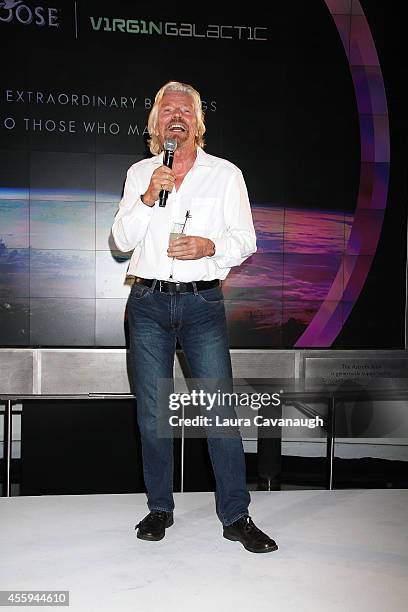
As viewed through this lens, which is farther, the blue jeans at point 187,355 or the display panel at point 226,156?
the display panel at point 226,156

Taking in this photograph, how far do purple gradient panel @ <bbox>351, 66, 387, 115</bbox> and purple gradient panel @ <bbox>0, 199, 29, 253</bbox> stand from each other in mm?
2157

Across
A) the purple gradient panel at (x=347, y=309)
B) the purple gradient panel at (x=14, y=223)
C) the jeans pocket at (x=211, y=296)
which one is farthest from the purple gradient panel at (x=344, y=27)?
the jeans pocket at (x=211, y=296)

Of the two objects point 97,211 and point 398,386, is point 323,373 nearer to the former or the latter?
point 398,386

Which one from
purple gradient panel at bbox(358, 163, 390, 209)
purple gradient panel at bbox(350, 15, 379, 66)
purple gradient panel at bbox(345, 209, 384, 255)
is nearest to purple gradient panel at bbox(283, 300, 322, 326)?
purple gradient panel at bbox(345, 209, 384, 255)

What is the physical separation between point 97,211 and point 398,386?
2147mm

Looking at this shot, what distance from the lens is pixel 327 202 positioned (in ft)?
14.6

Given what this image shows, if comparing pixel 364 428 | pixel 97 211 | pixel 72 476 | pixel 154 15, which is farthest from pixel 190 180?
pixel 154 15

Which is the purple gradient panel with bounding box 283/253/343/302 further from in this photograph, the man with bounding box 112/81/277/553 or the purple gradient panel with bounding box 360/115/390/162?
the man with bounding box 112/81/277/553

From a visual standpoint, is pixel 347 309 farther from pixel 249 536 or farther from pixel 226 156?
pixel 249 536

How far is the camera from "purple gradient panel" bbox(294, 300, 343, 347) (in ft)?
14.5

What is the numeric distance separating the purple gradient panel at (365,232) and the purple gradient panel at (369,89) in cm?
64

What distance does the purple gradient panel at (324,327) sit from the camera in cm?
442

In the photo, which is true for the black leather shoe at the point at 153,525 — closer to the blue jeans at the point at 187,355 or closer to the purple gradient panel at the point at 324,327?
the blue jeans at the point at 187,355

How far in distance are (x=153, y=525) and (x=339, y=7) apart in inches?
141
